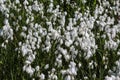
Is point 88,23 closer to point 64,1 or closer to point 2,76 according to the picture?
point 2,76

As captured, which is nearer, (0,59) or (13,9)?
(0,59)

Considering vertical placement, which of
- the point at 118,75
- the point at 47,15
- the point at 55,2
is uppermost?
→ the point at 55,2

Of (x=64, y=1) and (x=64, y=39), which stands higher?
(x=64, y=1)

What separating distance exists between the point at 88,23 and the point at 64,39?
65 centimetres

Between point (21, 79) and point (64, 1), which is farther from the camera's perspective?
point (64, 1)

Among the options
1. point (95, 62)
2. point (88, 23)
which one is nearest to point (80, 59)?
point (95, 62)

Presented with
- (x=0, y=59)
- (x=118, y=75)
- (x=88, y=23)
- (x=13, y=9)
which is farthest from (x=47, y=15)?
(x=118, y=75)

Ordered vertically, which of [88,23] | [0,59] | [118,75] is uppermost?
[88,23]

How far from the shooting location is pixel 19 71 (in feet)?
21.6

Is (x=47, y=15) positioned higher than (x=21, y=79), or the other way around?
(x=47, y=15)

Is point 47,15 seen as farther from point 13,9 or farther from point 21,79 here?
point 21,79

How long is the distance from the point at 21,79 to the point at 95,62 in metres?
1.31

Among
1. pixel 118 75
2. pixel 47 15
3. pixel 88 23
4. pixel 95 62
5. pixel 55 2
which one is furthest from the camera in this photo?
pixel 55 2

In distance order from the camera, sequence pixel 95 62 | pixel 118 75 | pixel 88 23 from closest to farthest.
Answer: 1. pixel 118 75
2. pixel 95 62
3. pixel 88 23
